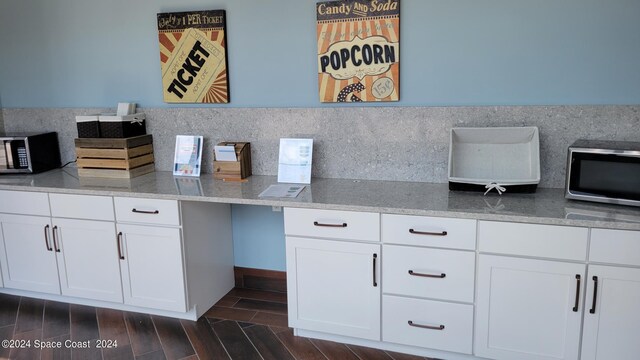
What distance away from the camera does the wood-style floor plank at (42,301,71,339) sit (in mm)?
2846

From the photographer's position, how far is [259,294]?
3.27 metres

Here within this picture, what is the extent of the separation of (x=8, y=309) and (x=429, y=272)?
2659mm

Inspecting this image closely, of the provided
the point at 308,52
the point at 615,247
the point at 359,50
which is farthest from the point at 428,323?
the point at 308,52

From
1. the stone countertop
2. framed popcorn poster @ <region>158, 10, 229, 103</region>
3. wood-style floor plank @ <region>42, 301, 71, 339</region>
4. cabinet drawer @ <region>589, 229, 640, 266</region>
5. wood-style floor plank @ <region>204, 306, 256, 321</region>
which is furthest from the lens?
framed popcorn poster @ <region>158, 10, 229, 103</region>

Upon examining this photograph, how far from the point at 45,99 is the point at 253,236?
189 cm

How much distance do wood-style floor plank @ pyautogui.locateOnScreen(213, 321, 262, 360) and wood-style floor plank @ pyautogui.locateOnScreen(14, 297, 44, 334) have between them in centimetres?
108

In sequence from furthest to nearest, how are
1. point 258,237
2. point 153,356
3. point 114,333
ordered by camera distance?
point 258,237, point 114,333, point 153,356

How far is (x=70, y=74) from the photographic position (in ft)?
11.6

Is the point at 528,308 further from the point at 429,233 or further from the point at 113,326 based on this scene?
the point at 113,326

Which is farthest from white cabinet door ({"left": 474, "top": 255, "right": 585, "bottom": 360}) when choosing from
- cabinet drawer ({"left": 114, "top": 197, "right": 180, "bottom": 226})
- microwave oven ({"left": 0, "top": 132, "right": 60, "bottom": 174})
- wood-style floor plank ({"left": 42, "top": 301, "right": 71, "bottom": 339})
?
microwave oven ({"left": 0, "top": 132, "right": 60, "bottom": 174})

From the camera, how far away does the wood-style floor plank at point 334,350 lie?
2531 millimetres

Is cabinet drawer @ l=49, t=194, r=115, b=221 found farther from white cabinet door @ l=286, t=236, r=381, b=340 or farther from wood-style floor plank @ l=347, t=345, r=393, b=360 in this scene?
wood-style floor plank @ l=347, t=345, r=393, b=360

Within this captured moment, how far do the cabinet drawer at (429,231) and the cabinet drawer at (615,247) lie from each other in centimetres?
49

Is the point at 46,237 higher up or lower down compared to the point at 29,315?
higher up
